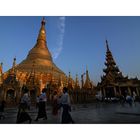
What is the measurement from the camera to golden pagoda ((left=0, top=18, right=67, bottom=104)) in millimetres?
16875

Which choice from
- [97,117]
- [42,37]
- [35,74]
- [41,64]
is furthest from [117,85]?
[42,37]

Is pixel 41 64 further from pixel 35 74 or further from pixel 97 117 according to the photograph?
pixel 97 117

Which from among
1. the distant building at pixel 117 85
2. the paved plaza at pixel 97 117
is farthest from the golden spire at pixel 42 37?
the paved plaza at pixel 97 117

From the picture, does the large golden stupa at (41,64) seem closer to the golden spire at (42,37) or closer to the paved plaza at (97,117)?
the golden spire at (42,37)

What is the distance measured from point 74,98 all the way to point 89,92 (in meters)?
2.59

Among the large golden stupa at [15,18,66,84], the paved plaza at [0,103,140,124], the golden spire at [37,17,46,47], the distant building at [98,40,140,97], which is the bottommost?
the paved plaza at [0,103,140,124]

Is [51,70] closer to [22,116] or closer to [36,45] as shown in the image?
[36,45]

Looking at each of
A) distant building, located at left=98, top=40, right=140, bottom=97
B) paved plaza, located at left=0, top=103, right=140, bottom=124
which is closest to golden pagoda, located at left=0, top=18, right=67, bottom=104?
distant building, located at left=98, top=40, right=140, bottom=97

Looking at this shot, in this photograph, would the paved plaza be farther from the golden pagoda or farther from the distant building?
the distant building

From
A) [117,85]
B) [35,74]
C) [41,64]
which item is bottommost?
[117,85]

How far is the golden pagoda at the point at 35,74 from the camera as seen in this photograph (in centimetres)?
1688

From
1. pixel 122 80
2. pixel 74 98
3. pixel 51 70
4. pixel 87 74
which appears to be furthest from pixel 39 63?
pixel 122 80

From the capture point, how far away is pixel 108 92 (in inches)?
883

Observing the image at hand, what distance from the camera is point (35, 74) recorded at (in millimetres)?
23703
